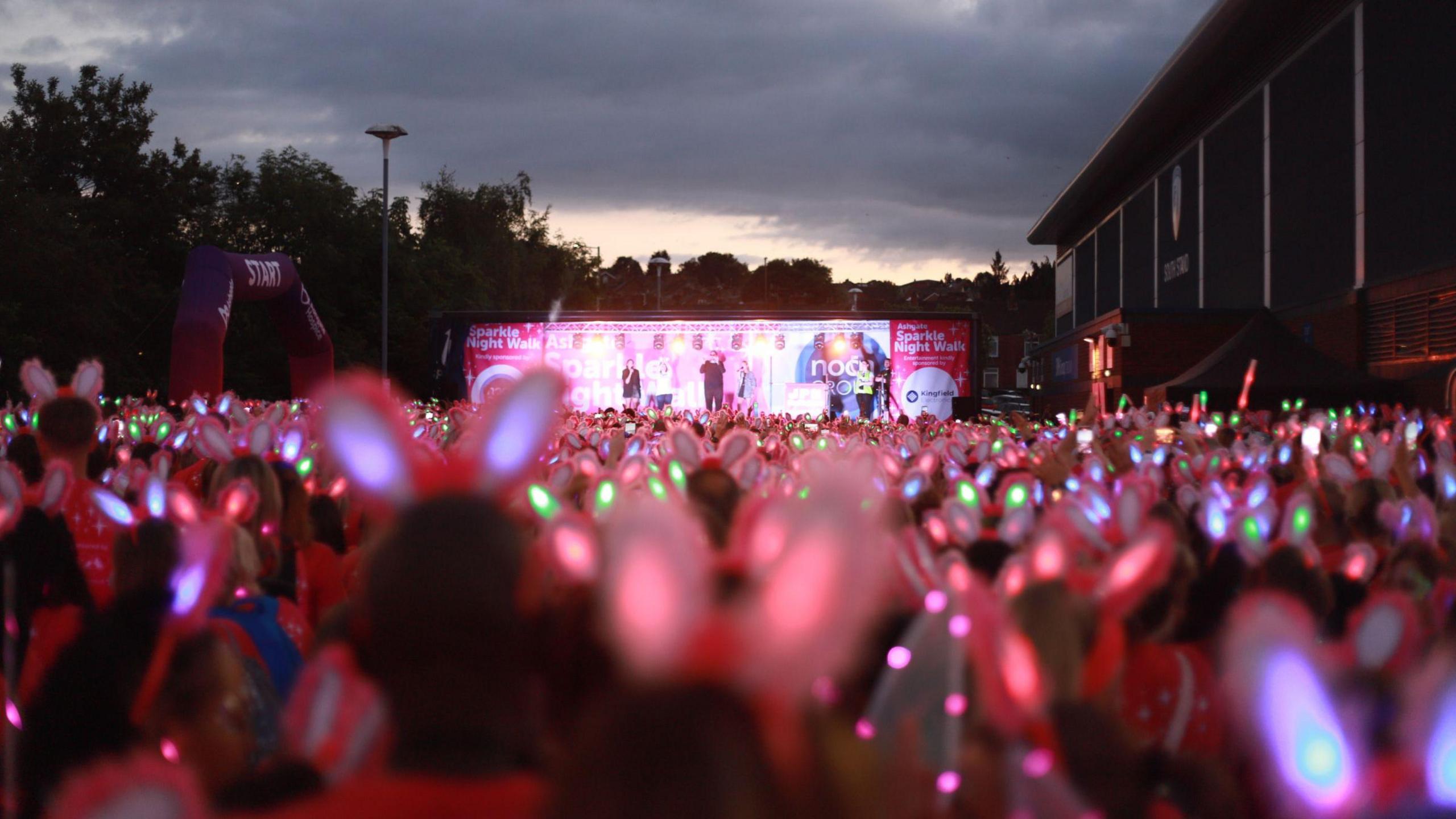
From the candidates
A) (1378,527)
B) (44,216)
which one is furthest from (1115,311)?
(44,216)

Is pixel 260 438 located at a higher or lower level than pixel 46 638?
higher

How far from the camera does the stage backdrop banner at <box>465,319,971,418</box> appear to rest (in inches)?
1085

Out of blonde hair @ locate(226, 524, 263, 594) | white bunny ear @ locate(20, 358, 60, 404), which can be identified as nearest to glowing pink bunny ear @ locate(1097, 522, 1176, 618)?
blonde hair @ locate(226, 524, 263, 594)

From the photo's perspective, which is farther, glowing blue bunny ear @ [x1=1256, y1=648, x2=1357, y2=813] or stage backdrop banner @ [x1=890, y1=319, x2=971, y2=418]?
stage backdrop banner @ [x1=890, y1=319, x2=971, y2=418]

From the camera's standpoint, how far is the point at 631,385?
2867 centimetres

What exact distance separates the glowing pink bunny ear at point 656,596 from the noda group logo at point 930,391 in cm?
2647

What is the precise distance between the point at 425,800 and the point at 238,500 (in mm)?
2908

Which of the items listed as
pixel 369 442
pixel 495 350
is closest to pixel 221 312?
pixel 495 350

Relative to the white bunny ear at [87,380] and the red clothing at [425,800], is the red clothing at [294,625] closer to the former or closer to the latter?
the red clothing at [425,800]

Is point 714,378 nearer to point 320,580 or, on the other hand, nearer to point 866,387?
point 866,387

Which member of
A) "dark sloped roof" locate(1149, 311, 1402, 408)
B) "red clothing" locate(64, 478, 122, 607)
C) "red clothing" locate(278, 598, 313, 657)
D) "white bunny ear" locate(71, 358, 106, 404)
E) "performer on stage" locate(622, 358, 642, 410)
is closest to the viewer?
"red clothing" locate(278, 598, 313, 657)

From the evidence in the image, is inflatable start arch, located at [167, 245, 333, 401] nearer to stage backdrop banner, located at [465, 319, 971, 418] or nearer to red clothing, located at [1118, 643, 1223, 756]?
stage backdrop banner, located at [465, 319, 971, 418]

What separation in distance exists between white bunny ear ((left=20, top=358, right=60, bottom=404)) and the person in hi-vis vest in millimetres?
20948

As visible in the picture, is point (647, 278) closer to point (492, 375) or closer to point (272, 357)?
point (272, 357)
